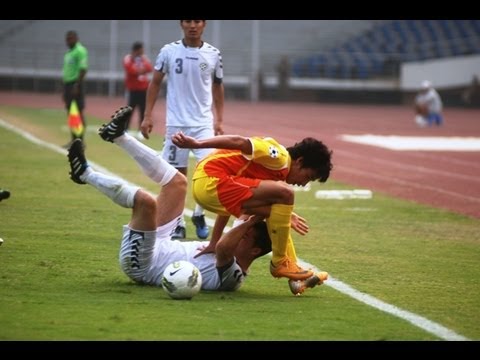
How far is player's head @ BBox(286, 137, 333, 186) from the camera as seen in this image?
9430mm

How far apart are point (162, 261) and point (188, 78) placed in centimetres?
389

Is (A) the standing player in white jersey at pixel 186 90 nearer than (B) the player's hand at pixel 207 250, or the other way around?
(B) the player's hand at pixel 207 250

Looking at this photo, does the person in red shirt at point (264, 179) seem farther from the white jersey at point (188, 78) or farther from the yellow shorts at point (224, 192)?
the white jersey at point (188, 78)

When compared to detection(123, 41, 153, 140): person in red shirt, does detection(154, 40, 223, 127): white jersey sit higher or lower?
higher

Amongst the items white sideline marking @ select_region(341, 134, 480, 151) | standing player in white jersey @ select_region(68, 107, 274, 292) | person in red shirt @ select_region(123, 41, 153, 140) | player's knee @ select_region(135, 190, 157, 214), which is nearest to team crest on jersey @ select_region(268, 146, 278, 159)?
standing player in white jersey @ select_region(68, 107, 274, 292)

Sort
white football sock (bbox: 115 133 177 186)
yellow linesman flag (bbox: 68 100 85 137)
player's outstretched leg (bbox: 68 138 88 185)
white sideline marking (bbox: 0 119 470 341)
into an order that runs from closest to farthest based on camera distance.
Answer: white sideline marking (bbox: 0 119 470 341), player's outstretched leg (bbox: 68 138 88 185), white football sock (bbox: 115 133 177 186), yellow linesman flag (bbox: 68 100 85 137)

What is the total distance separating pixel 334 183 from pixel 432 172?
3.29 metres

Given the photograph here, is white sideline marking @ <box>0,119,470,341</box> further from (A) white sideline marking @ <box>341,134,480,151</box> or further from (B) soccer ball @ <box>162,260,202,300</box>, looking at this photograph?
(A) white sideline marking @ <box>341,134,480,151</box>

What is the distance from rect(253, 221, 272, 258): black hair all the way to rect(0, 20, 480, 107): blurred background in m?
40.4

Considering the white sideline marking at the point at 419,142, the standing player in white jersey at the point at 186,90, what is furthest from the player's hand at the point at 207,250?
the white sideline marking at the point at 419,142

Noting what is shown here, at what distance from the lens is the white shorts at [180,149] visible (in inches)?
508

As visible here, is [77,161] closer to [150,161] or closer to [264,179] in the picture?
[150,161]

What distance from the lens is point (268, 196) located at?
9.34 metres

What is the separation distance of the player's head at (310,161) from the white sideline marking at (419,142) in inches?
709
